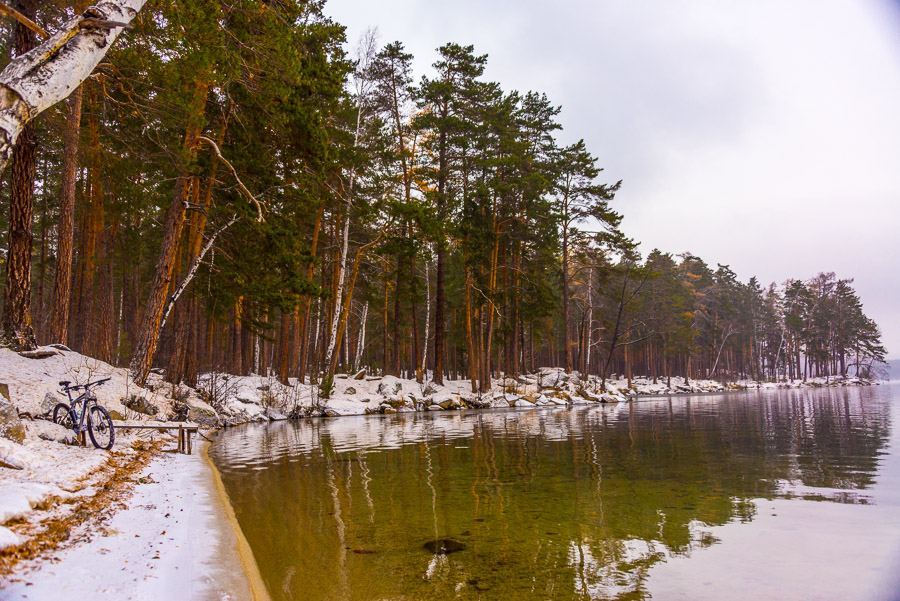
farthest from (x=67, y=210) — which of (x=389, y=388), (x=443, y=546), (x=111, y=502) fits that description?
(x=389, y=388)

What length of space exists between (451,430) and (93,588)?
11.9 m

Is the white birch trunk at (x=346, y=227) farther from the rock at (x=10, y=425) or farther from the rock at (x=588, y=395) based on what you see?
the rock at (x=588, y=395)

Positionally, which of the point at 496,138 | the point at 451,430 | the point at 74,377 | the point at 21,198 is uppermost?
the point at 496,138

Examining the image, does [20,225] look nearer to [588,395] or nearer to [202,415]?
[202,415]

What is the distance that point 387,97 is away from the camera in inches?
1040

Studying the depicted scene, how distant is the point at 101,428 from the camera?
748 cm

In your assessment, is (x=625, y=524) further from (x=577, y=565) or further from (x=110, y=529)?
(x=110, y=529)

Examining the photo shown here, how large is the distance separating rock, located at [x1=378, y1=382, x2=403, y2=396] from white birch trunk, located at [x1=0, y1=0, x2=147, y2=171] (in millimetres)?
21213

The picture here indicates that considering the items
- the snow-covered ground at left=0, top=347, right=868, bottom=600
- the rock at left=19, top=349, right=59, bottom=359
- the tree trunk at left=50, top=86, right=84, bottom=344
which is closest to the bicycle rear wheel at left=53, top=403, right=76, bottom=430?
the snow-covered ground at left=0, top=347, right=868, bottom=600

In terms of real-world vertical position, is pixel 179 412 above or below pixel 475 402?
above

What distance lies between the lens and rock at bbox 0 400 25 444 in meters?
5.71

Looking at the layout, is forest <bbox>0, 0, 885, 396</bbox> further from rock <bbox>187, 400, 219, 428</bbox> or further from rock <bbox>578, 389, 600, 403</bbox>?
rock <bbox>578, 389, 600, 403</bbox>

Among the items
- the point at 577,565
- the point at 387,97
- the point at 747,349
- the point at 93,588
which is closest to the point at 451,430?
the point at 577,565

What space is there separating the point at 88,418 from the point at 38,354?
570 centimetres
